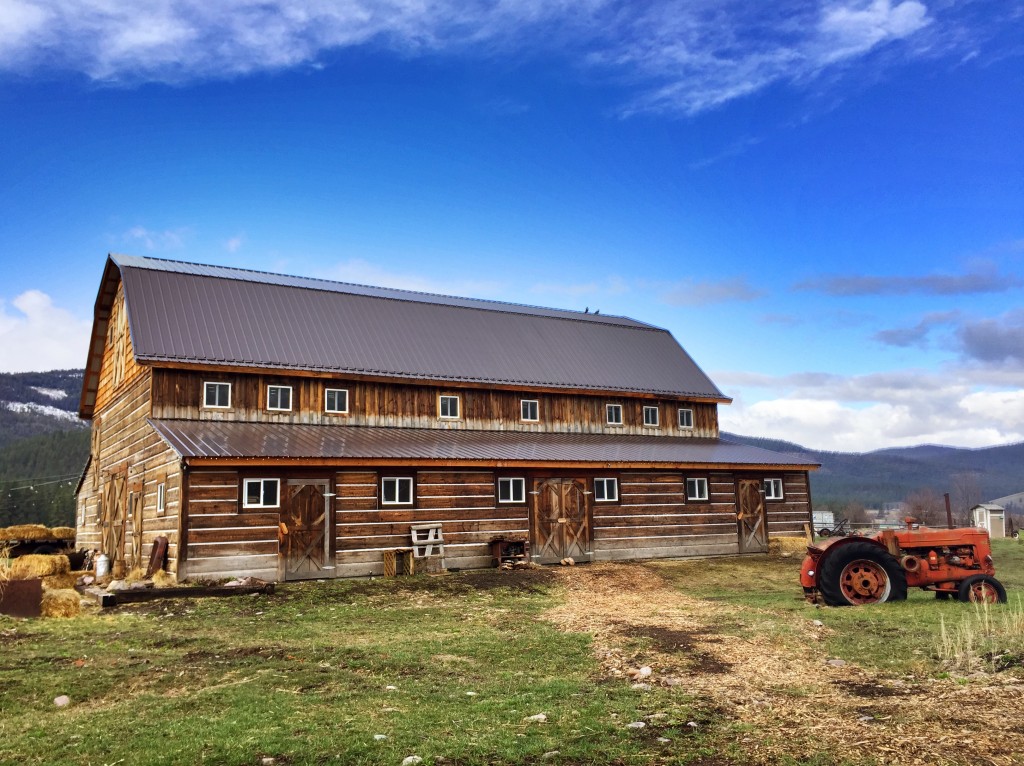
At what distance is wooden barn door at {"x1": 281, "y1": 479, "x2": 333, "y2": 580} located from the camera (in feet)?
68.9

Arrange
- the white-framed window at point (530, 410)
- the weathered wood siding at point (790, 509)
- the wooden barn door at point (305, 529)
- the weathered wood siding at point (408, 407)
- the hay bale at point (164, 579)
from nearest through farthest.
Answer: the hay bale at point (164, 579), the wooden barn door at point (305, 529), the weathered wood siding at point (408, 407), the weathered wood siding at point (790, 509), the white-framed window at point (530, 410)

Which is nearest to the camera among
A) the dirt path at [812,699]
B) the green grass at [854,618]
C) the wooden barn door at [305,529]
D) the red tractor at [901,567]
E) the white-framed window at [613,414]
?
the dirt path at [812,699]

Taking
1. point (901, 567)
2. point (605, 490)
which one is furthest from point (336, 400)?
point (901, 567)

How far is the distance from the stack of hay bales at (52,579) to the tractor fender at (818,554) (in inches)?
538

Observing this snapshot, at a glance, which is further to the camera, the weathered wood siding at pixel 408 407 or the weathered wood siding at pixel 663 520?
the weathered wood siding at pixel 663 520

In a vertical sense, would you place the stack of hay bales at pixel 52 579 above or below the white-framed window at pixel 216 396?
below

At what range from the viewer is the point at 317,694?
906 cm

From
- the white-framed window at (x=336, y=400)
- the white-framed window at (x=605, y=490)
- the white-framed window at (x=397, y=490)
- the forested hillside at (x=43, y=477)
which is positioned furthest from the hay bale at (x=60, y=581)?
the forested hillside at (x=43, y=477)

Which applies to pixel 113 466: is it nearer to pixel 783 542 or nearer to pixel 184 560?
pixel 184 560

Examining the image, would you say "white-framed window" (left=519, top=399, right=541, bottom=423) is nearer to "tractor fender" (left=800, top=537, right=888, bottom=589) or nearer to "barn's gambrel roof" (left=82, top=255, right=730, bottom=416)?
"barn's gambrel roof" (left=82, top=255, right=730, bottom=416)

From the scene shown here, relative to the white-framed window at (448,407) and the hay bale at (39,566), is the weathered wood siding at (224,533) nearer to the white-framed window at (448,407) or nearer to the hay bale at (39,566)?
the hay bale at (39,566)

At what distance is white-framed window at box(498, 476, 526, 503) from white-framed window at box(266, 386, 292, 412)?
275 inches

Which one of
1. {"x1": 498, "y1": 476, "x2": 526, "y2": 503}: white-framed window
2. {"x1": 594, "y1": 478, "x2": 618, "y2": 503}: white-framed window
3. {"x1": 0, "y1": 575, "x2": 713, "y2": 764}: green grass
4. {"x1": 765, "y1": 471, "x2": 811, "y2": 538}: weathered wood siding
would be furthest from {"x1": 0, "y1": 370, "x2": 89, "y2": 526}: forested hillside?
{"x1": 0, "y1": 575, "x2": 713, "y2": 764}: green grass

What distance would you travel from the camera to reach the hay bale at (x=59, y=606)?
15117 millimetres
